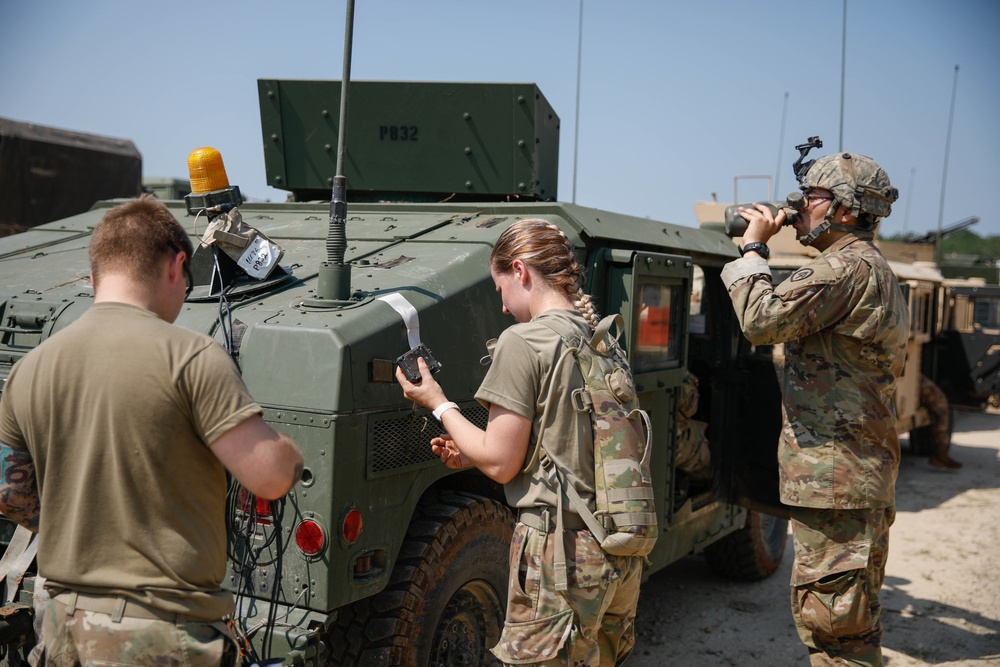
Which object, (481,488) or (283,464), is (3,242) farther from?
(283,464)

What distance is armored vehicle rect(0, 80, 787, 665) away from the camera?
113 inches

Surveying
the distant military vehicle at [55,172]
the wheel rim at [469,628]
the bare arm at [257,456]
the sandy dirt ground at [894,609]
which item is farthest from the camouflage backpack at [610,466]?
the distant military vehicle at [55,172]

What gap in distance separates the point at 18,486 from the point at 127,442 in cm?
42

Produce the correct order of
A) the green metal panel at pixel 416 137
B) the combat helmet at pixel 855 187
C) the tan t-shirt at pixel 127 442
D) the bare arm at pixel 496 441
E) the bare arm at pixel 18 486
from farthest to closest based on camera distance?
the green metal panel at pixel 416 137
the combat helmet at pixel 855 187
the bare arm at pixel 496 441
the bare arm at pixel 18 486
the tan t-shirt at pixel 127 442

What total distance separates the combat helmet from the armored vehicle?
0.77m

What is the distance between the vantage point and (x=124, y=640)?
1935mm

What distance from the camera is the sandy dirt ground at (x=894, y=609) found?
16.1 ft

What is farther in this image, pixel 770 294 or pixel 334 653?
pixel 770 294

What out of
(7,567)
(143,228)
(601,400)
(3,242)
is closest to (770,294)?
(601,400)

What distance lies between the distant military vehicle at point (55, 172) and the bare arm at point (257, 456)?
7276mm

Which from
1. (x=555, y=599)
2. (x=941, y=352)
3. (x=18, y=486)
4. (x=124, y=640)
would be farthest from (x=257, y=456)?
(x=941, y=352)

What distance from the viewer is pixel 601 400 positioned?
8.07ft

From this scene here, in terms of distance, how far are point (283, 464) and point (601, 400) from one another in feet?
2.82

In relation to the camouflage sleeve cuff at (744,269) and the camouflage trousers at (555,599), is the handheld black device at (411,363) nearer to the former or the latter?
the camouflage trousers at (555,599)
